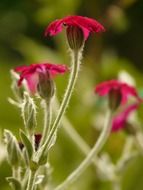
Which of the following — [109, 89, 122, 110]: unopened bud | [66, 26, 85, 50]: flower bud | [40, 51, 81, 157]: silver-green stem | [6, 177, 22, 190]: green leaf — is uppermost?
[66, 26, 85, 50]: flower bud

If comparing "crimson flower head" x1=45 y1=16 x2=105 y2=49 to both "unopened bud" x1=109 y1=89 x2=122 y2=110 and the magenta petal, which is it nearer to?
"unopened bud" x1=109 y1=89 x2=122 y2=110

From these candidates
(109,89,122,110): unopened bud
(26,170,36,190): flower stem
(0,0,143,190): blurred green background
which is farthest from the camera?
(0,0,143,190): blurred green background

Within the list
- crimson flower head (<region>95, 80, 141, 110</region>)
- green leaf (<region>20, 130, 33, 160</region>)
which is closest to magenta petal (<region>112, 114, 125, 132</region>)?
crimson flower head (<region>95, 80, 141, 110</region>)

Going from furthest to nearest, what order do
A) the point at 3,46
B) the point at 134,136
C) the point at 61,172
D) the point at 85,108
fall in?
the point at 3,46 → the point at 85,108 → the point at 61,172 → the point at 134,136

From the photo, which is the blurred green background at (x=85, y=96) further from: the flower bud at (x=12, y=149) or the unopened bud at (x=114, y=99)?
the flower bud at (x=12, y=149)

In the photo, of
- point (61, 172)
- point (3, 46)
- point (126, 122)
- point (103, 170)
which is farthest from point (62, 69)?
point (3, 46)

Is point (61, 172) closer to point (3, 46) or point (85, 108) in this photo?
point (85, 108)

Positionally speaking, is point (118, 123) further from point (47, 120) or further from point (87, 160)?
point (47, 120)
